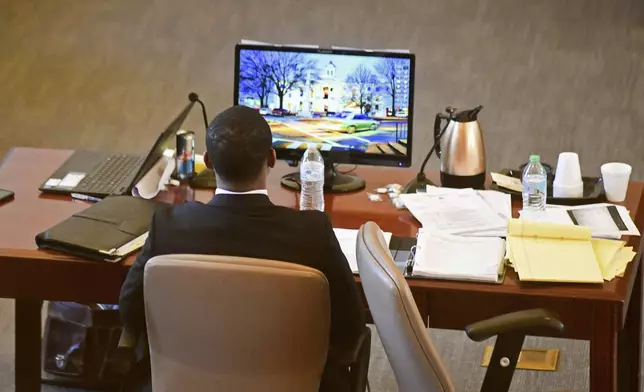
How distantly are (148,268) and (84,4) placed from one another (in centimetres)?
323

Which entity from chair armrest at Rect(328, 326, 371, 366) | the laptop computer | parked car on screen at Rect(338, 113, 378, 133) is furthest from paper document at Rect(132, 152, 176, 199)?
chair armrest at Rect(328, 326, 371, 366)

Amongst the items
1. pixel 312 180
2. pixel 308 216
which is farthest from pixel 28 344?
pixel 308 216

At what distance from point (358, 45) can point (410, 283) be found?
2.51 meters

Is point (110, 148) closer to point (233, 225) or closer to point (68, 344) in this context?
point (68, 344)

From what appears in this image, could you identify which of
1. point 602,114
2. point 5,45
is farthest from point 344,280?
point 5,45

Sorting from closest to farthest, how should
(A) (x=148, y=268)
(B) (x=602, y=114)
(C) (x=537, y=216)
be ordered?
(A) (x=148, y=268) → (C) (x=537, y=216) → (B) (x=602, y=114)

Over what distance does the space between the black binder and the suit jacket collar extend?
0.38m

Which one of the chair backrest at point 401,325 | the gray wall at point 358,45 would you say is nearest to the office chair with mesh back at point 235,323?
the chair backrest at point 401,325

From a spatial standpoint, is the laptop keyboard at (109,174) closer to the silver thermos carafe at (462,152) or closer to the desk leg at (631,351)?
the silver thermos carafe at (462,152)

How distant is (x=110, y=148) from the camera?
16.5 ft

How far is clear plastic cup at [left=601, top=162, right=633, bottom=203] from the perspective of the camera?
114 inches

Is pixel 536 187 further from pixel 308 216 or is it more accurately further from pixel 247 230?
pixel 247 230

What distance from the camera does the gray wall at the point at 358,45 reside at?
451cm

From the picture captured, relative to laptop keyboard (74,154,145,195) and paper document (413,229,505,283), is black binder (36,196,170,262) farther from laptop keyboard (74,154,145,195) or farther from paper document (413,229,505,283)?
paper document (413,229,505,283)
